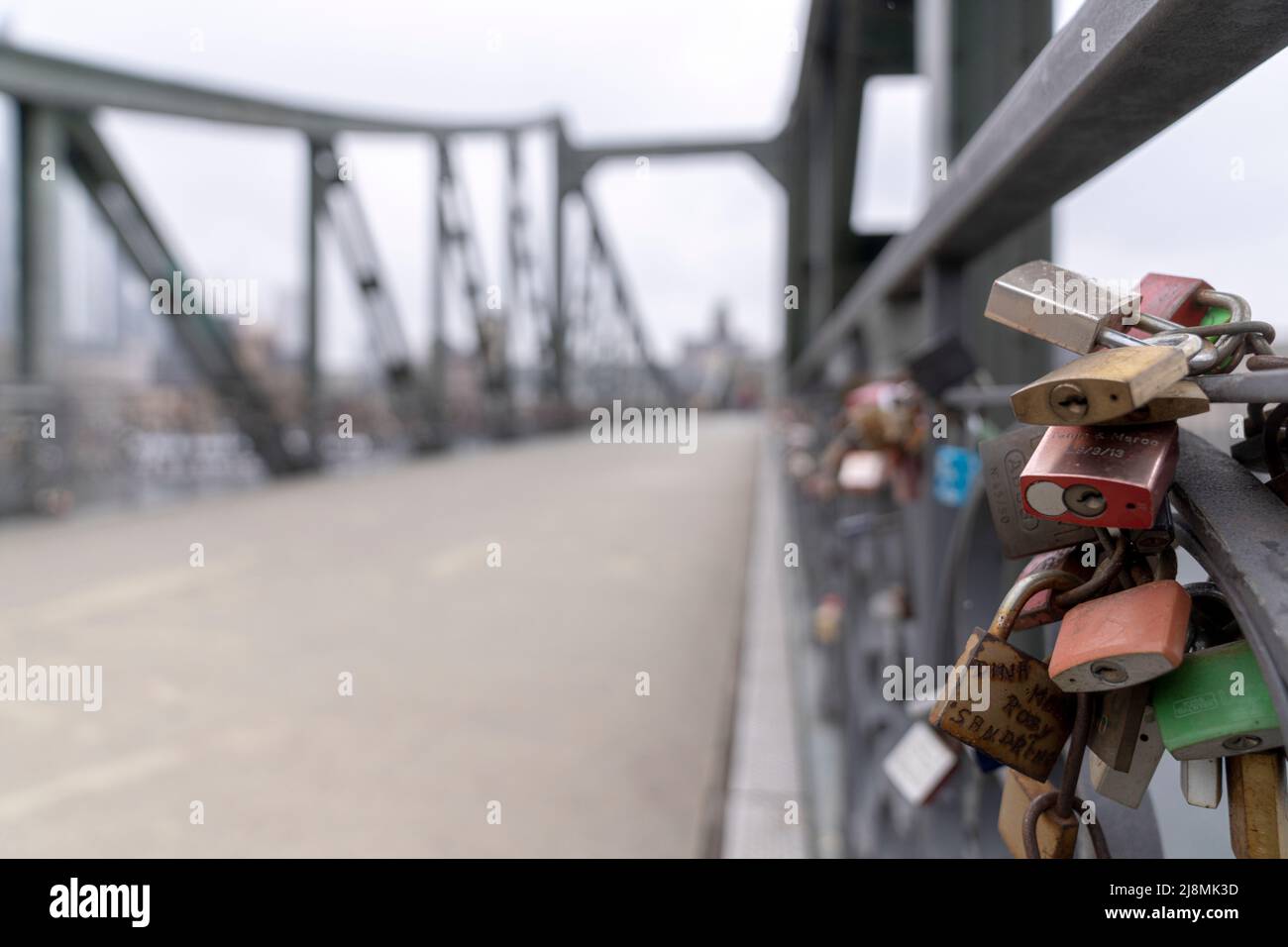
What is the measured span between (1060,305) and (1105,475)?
0.26 feet

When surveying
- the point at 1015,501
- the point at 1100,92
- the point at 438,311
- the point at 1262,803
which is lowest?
the point at 1262,803

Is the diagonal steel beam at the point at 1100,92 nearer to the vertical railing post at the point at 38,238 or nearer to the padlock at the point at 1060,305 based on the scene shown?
the padlock at the point at 1060,305

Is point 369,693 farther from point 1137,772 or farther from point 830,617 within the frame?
point 1137,772

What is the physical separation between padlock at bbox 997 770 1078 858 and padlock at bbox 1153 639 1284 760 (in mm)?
70

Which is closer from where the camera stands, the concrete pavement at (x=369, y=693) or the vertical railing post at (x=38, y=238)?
the concrete pavement at (x=369, y=693)

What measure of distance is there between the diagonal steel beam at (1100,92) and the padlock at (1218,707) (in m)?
0.21

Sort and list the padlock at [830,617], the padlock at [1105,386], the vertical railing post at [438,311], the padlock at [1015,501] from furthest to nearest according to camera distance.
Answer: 1. the vertical railing post at [438,311]
2. the padlock at [830,617]
3. the padlock at [1015,501]
4. the padlock at [1105,386]

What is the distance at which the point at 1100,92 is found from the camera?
34cm

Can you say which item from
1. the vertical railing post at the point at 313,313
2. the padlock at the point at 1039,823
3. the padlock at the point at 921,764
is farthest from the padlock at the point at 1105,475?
the vertical railing post at the point at 313,313

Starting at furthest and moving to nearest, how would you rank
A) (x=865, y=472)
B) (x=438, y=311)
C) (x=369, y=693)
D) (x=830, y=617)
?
(x=438, y=311), (x=369, y=693), (x=830, y=617), (x=865, y=472)

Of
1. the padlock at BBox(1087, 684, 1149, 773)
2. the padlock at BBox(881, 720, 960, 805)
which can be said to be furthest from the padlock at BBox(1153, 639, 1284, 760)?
the padlock at BBox(881, 720, 960, 805)

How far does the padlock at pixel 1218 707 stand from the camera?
0.86 feet

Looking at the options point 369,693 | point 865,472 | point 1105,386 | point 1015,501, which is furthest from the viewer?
point 369,693

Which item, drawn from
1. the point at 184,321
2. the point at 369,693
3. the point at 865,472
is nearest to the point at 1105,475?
the point at 865,472
